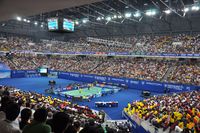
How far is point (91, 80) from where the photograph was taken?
4078 centimetres

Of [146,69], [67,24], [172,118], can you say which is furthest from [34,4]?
[146,69]

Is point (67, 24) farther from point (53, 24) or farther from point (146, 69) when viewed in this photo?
point (146, 69)

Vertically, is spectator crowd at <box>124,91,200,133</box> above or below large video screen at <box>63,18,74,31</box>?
below

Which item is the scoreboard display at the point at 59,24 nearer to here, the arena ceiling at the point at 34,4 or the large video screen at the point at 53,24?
the large video screen at the point at 53,24

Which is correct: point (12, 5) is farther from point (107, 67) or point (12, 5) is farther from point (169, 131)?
point (107, 67)

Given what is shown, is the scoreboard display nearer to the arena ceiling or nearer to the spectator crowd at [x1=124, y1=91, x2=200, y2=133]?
the arena ceiling

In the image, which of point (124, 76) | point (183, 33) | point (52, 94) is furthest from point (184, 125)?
point (183, 33)

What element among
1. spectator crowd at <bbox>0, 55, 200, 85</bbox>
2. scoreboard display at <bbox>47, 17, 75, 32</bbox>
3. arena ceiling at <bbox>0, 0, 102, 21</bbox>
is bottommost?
spectator crowd at <bbox>0, 55, 200, 85</bbox>

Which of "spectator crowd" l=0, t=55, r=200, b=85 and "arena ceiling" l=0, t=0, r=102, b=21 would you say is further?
"spectator crowd" l=0, t=55, r=200, b=85

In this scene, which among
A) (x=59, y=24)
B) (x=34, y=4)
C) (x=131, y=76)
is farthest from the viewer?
(x=131, y=76)

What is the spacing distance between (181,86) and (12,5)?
26848mm

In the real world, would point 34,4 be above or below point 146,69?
above

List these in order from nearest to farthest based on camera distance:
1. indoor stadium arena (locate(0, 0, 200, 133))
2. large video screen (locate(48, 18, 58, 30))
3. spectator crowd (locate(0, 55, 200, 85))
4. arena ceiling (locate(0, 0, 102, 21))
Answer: arena ceiling (locate(0, 0, 102, 21)) → indoor stadium arena (locate(0, 0, 200, 133)) → large video screen (locate(48, 18, 58, 30)) → spectator crowd (locate(0, 55, 200, 85))

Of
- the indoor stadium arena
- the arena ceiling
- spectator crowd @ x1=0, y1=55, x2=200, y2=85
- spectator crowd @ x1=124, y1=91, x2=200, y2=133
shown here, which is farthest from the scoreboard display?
spectator crowd @ x1=0, y1=55, x2=200, y2=85
